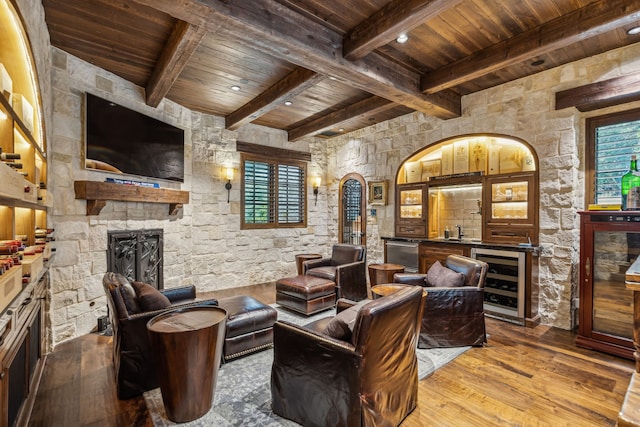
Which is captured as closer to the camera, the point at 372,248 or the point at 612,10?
the point at 612,10

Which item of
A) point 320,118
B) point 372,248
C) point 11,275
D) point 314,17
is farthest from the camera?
point 372,248

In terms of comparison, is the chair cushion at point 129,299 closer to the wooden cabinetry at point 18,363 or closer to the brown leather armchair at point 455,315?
the wooden cabinetry at point 18,363

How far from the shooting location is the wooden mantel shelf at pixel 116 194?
322 centimetres

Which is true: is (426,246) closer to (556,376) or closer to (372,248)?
(372,248)

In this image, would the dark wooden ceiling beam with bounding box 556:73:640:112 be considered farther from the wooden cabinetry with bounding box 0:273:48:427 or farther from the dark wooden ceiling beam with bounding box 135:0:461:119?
the wooden cabinetry with bounding box 0:273:48:427

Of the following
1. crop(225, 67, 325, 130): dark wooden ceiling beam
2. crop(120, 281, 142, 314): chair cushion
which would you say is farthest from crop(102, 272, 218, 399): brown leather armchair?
crop(225, 67, 325, 130): dark wooden ceiling beam

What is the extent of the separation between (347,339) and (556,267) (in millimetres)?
3177

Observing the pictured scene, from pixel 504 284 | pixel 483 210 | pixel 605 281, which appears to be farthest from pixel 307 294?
pixel 605 281

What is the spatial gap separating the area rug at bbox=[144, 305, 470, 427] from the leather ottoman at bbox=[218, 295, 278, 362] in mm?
107

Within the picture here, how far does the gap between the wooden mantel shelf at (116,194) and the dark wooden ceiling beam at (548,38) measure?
148 inches

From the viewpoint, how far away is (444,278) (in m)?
3.15

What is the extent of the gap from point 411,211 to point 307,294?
241cm

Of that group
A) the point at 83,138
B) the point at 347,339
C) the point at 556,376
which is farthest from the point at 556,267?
the point at 83,138

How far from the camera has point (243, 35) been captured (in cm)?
246
